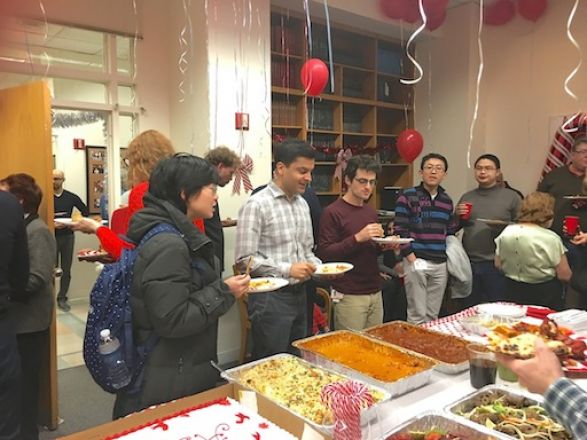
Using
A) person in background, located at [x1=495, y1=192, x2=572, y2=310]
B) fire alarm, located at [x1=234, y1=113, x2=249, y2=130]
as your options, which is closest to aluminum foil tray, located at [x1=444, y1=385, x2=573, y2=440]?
person in background, located at [x1=495, y1=192, x2=572, y2=310]

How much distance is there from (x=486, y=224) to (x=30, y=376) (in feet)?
10.7

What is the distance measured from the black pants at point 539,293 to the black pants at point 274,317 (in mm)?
1604

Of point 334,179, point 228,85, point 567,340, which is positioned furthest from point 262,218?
point 334,179

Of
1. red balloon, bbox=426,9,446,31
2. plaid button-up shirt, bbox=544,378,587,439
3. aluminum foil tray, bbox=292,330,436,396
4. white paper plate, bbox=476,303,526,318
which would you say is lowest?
aluminum foil tray, bbox=292,330,436,396

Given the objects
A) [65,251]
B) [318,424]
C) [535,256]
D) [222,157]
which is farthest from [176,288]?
[65,251]

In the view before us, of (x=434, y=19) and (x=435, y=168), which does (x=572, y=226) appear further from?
(x=434, y=19)

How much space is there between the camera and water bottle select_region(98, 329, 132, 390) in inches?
60.9

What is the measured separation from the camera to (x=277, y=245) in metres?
2.44

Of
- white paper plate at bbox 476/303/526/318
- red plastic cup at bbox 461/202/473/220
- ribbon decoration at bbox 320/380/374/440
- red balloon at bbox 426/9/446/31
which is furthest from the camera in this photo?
red balloon at bbox 426/9/446/31

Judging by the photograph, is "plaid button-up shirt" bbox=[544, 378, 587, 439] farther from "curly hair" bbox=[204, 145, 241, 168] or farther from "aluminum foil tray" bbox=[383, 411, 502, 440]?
"curly hair" bbox=[204, 145, 241, 168]

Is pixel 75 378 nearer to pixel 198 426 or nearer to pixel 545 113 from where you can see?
pixel 198 426

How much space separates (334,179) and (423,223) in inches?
89.1

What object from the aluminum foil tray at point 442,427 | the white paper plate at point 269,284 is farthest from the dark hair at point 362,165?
the aluminum foil tray at point 442,427

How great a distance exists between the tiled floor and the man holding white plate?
2436 mm
